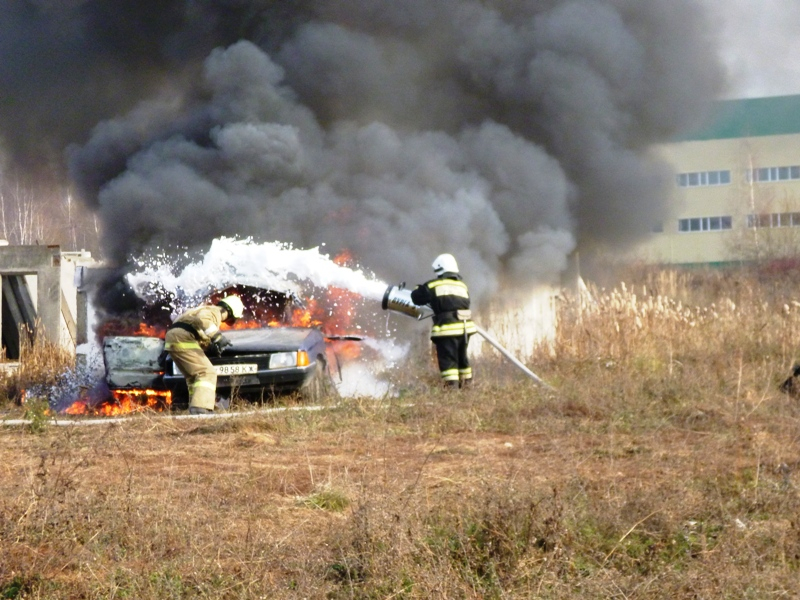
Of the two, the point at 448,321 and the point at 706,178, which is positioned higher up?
the point at 706,178

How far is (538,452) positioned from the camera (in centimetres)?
684

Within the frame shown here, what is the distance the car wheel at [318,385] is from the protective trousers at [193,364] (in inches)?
35.8

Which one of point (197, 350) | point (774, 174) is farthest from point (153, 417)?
point (774, 174)

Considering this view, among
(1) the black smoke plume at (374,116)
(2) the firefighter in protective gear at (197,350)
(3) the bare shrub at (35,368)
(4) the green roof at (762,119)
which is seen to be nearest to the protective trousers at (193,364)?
(2) the firefighter in protective gear at (197,350)

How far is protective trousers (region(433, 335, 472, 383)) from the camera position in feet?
33.3

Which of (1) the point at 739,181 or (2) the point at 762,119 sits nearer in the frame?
(2) the point at 762,119

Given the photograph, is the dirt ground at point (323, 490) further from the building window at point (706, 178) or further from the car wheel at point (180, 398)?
the building window at point (706, 178)

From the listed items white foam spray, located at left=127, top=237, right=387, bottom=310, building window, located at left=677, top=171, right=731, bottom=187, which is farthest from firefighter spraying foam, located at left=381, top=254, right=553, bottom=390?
building window, located at left=677, top=171, right=731, bottom=187

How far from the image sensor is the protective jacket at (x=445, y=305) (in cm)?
1027

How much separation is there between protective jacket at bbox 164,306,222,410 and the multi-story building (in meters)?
28.7

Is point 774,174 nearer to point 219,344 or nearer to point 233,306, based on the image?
point 233,306

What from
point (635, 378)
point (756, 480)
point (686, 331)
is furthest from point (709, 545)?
point (686, 331)

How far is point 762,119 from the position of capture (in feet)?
125

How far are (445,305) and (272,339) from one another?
1.96 meters
